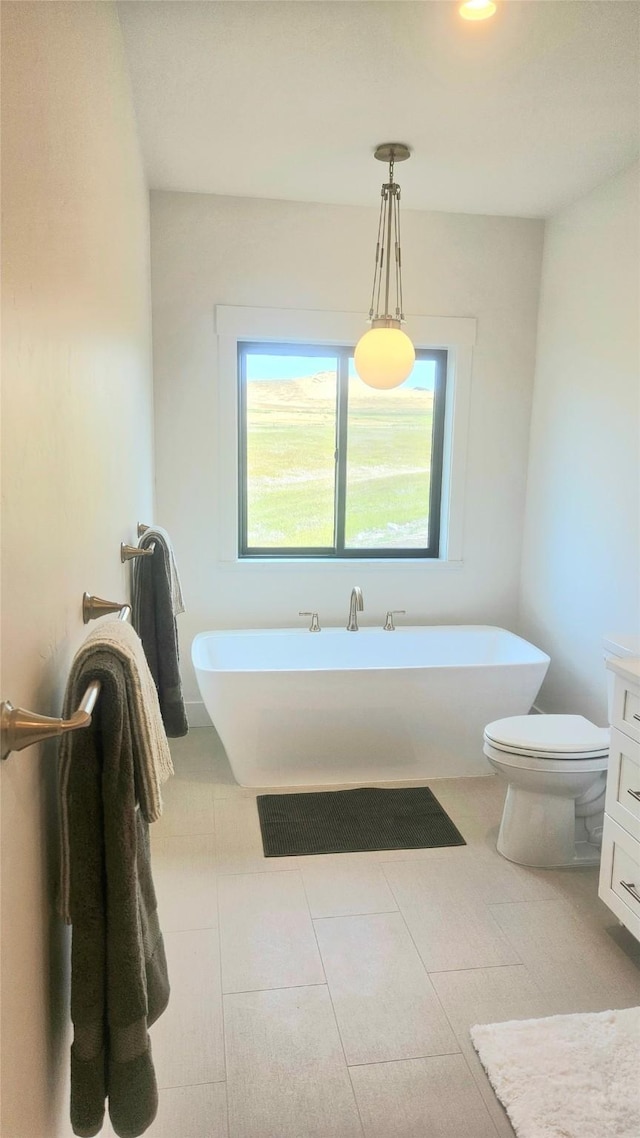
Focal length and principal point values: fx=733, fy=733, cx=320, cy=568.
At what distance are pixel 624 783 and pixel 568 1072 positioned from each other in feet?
2.53

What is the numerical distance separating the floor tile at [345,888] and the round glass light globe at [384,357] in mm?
1940

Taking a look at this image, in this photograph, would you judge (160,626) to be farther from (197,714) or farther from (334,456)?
(334,456)

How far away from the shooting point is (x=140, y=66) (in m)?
2.24

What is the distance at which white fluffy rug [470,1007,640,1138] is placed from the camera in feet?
5.35

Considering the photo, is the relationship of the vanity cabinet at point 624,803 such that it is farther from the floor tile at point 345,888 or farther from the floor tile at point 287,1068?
the floor tile at point 287,1068

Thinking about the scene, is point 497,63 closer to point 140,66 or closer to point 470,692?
point 140,66

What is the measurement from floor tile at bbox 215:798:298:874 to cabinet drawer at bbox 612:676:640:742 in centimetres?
124

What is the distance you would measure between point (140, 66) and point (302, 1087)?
2.85 meters

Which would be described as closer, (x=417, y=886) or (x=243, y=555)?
(x=417, y=886)

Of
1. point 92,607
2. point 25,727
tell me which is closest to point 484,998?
point 92,607

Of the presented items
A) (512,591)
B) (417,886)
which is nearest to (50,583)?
(417,886)

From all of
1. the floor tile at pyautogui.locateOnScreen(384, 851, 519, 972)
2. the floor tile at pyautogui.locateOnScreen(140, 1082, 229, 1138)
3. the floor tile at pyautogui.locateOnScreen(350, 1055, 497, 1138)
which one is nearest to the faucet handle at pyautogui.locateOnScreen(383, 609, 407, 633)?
the floor tile at pyautogui.locateOnScreen(384, 851, 519, 972)

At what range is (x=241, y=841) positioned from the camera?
2756mm

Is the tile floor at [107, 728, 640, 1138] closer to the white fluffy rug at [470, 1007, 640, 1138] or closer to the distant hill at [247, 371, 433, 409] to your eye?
the white fluffy rug at [470, 1007, 640, 1138]
